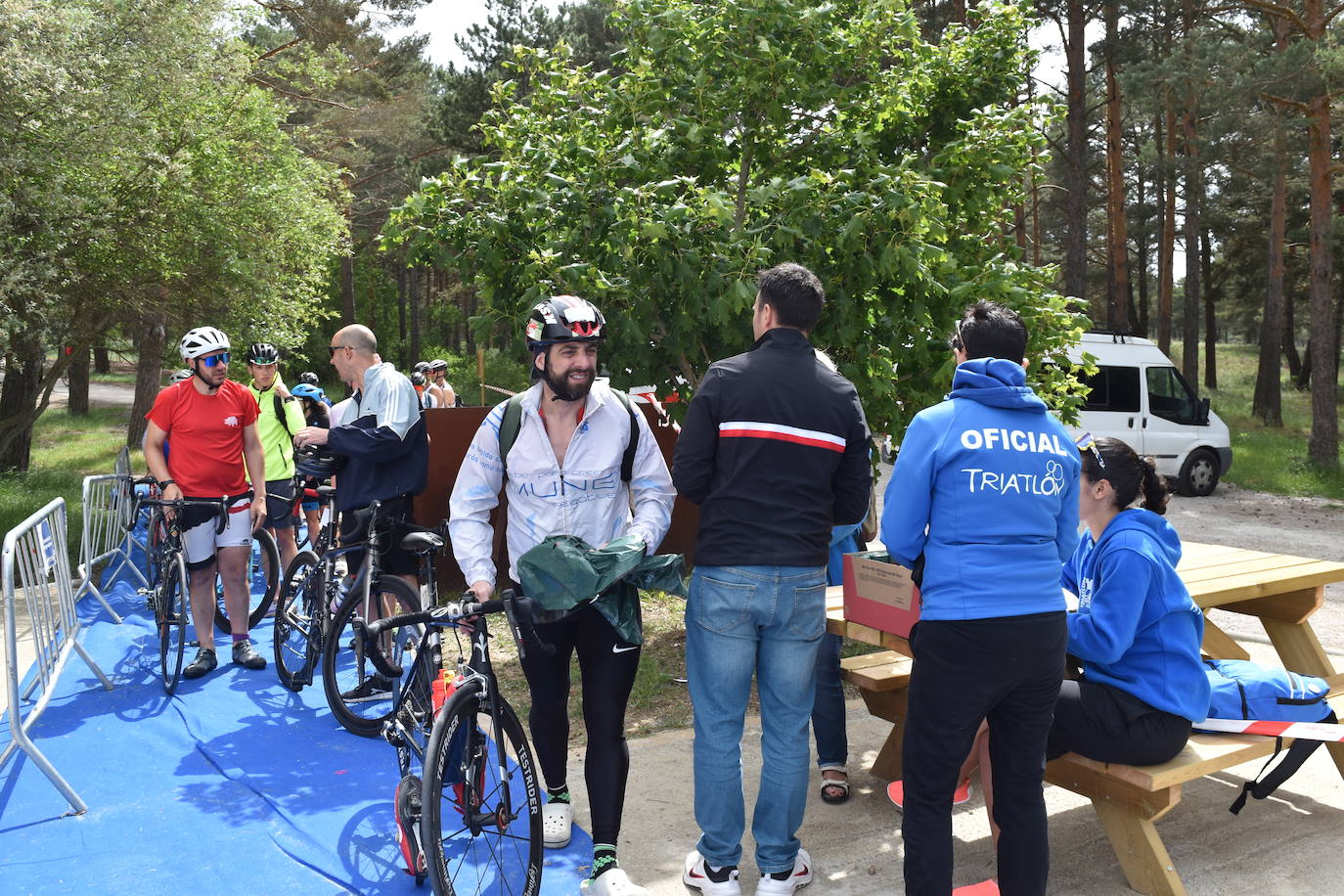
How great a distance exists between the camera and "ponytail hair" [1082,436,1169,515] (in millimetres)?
3672

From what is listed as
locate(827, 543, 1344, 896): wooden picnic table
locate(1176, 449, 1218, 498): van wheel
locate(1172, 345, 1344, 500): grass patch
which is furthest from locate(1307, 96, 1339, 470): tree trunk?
locate(827, 543, 1344, 896): wooden picnic table

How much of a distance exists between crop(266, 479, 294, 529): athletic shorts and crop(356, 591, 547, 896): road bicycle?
14.8 ft

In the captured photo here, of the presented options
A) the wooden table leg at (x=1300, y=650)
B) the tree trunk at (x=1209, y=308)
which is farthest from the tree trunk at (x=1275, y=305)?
the wooden table leg at (x=1300, y=650)

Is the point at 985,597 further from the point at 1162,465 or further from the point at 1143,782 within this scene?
the point at 1162,465

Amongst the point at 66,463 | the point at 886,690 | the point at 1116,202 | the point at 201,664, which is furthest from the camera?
the point at 1116,202

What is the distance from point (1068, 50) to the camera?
70.6 ft

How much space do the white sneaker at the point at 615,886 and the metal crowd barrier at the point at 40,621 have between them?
2.35m

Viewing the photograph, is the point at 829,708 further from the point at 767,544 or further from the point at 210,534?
the point at 210,534

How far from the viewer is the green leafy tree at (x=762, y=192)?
5781mm

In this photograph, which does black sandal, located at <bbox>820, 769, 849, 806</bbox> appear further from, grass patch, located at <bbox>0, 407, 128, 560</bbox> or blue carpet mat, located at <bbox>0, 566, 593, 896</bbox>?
grass patch, located at <bbox>0, 407, 128, 560</bbox>

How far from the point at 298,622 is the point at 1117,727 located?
4372 millimetres

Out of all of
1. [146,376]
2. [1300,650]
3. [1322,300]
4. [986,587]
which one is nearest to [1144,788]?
[986,587]

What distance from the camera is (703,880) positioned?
374 centimetres

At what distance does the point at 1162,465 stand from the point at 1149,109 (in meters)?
9.13
